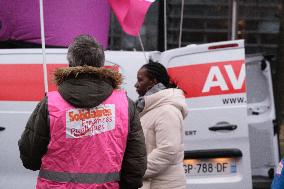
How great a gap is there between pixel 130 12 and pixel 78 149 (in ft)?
8.41

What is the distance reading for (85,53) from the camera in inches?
133

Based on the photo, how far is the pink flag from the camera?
5621mm

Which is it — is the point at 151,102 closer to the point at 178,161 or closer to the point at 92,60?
the point at 178,161

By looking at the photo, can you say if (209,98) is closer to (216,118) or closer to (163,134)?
(216,118)

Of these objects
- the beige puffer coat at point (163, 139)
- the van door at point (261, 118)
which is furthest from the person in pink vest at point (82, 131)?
the van door at point (261, 118)

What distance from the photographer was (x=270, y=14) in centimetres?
1439

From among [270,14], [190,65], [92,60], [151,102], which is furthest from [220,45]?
[270,14]

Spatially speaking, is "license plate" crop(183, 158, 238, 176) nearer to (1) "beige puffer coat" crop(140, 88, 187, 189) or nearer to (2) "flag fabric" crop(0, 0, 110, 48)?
(2) "flag fabric" crop(0, 0, 110, 48)

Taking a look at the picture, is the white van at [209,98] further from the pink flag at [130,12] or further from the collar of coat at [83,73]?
the collar of coat at [83,73]

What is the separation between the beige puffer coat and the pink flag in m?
1.16

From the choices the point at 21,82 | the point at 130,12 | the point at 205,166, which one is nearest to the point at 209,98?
the point at 205,166

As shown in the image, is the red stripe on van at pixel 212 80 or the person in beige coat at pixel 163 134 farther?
the red stripe on van at pixel 212 80

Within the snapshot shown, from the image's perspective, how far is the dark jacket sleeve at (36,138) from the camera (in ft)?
10.7

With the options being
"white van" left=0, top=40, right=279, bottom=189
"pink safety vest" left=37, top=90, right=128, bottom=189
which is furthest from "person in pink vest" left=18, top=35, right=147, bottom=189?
"white van" left=0, top=40, right=279, bottom=189
